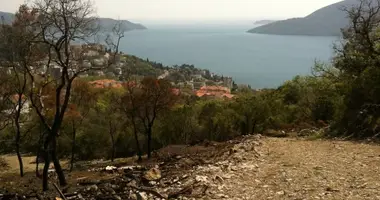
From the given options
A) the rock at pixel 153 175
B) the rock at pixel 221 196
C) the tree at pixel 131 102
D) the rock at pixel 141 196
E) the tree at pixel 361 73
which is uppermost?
the tree at pixel 361 73

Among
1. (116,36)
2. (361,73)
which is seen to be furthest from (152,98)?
(361,73)

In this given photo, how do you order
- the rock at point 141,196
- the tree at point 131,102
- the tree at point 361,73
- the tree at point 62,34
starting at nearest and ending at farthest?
the rock at point 141,196 < the tree at point 62,34 < the tree at point 361,73 < the tree at point 131,102

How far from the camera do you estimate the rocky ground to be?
8.85 m

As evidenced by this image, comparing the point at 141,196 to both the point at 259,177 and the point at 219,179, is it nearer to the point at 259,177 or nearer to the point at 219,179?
the point at 219,179

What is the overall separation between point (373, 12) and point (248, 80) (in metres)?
109

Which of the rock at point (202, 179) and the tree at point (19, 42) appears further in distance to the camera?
the tree at point (19, 42)

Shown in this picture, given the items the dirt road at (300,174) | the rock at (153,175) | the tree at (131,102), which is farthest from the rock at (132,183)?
the tree at (131,102)

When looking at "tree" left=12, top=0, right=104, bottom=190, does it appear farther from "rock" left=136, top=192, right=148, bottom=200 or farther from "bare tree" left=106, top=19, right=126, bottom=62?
"rock" left=136, top=192, right=148, bottom=200

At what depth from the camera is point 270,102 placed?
120 ft

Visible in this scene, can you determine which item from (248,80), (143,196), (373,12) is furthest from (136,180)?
(248,80)

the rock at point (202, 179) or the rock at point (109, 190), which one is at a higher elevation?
the rock at point (202, 179)

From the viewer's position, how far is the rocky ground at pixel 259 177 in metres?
8.85

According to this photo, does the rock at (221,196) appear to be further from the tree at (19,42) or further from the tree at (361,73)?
the tree at (19,42)

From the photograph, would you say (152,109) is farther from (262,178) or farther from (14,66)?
(262,178)
